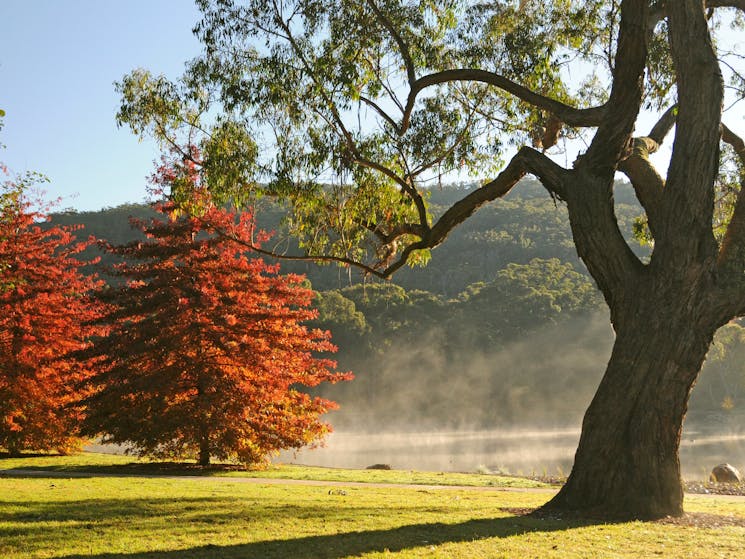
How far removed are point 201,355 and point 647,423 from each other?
8688 millimetres

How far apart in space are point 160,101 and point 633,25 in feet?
24.4

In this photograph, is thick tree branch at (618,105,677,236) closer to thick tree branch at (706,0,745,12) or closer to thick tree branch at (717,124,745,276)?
thick tree branch at (717,124,745,276)

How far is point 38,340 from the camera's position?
1714cm

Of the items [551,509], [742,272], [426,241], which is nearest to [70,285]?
[426,241]

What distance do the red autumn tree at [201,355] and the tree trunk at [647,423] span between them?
737cm

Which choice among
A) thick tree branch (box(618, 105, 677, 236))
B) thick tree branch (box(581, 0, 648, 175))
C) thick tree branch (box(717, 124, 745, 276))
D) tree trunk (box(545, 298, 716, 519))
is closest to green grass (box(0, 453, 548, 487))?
tree trunk (box(545, 298, 716, 519))

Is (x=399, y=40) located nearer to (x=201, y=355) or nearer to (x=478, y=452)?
(x=201, y=355)

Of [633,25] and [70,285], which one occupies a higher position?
[633,25]

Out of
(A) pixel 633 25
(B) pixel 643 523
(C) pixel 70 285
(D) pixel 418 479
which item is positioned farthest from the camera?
(C) pixel 70 285

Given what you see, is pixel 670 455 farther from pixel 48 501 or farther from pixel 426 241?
pixel 48 501

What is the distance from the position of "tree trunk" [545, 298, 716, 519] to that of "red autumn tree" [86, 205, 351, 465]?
7372mm

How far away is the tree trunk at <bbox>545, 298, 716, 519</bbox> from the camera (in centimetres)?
785

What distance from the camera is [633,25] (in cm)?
870

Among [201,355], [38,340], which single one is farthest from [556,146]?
[38,340]
